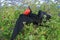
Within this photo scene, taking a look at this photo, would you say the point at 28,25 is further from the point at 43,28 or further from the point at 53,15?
the point at 53,15

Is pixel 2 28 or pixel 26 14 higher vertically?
pixel 26 14

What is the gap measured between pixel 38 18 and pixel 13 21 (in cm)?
45

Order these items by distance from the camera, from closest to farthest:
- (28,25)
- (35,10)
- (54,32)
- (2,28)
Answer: (54,32) < (28,25) < (2,28) < (35,10)

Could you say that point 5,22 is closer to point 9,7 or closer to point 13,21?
point 13,21

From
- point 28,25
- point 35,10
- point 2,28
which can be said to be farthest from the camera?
point 35,10

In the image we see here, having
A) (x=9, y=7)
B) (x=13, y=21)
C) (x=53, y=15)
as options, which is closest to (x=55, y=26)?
(x=53, y=15)

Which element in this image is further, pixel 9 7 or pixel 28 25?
pixel 9 7

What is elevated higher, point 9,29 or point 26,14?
point 26,14

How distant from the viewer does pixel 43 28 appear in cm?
283

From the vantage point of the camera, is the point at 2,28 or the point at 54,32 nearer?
the point at 54,32

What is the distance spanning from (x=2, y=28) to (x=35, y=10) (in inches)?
24.0

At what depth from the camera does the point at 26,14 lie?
9.95 ft

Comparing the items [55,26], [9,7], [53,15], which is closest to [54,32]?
[55,26]

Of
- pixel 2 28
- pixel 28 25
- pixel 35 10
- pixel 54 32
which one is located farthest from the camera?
pixel 35 10
